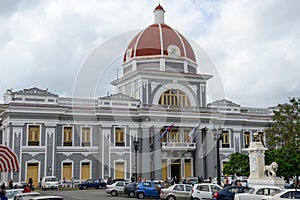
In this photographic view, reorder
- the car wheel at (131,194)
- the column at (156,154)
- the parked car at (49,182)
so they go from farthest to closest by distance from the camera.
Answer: the column at (156,154) < the parked car at (49,182) < the car wheel at (131,194)

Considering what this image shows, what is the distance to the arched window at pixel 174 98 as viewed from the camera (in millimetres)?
51656

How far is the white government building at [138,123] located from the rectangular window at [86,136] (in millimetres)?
109

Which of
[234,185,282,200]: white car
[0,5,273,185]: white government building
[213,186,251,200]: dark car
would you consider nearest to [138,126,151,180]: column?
[0,5,273,185]: white government building

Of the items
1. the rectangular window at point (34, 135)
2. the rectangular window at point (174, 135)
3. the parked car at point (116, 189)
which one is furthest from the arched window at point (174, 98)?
the parked car at point (116, 189)

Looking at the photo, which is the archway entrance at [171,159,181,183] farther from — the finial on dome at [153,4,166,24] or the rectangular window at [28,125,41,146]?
the finial on dome at [153,4,166,24]

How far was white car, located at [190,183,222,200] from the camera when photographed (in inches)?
953

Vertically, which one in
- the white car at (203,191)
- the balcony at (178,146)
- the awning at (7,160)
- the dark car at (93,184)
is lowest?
the dark car at (93,184)

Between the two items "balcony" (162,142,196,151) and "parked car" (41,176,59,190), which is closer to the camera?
"parked car" (41,176,59,190)

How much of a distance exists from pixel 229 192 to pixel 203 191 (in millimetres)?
2284

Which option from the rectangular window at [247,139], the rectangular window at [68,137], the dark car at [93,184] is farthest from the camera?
the rectangular window at [247,139]

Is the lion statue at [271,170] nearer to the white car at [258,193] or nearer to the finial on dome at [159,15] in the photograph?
the white car at [258,193]

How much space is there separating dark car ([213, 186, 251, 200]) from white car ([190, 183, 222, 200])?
1.56 m

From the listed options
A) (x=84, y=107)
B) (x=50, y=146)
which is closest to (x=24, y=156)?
(x=50, y=146)

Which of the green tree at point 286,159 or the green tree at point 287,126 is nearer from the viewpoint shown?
the green tree at point 286,159
